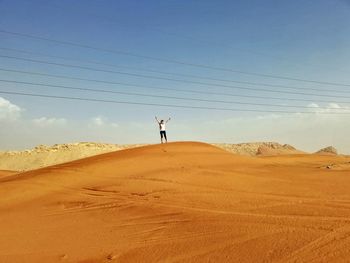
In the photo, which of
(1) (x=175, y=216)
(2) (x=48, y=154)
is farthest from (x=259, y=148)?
(1) (x=175, y=216)

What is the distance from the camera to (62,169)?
12.0 meters

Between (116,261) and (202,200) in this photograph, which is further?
(202,200)

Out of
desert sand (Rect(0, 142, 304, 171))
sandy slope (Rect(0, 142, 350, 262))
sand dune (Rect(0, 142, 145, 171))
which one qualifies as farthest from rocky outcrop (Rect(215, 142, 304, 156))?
sandy slope (Rect(0, 142, 350, 262))

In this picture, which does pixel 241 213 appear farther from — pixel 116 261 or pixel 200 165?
pixel 200 165

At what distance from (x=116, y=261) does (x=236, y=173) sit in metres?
5.99

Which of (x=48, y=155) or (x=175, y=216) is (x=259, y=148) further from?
(x=175, y=216)

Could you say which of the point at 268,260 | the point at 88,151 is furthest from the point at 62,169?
the point at 88,151

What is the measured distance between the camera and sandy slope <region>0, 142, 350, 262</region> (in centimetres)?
449

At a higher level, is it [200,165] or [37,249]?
[200,165]

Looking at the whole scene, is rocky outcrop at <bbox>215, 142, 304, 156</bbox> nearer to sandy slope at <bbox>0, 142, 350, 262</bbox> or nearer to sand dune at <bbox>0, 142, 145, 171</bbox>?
sand dune at <bbox>0, 142, 145, 171</bbox>

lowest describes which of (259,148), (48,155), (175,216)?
(175,216)

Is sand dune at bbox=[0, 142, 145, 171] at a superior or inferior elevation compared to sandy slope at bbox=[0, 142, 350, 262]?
superior

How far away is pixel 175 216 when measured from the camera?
6.21 m

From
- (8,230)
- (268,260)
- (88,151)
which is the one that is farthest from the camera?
(88,151)
